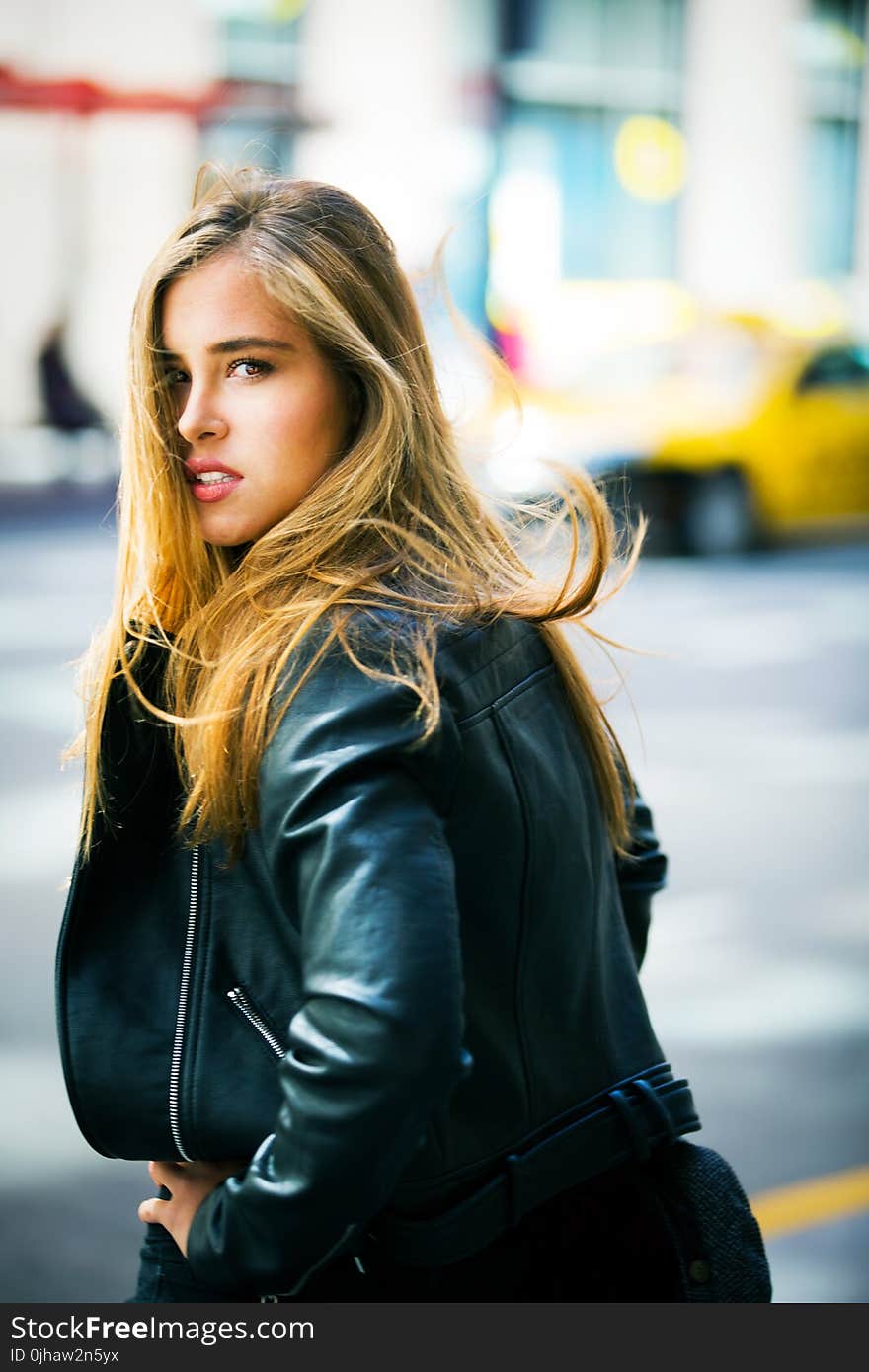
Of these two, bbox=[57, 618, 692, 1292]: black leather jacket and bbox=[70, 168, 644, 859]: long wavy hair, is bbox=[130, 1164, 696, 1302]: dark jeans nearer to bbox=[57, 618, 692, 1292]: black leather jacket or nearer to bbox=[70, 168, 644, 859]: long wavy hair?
bbox=[57, 618, 692, 1292]: black leather jacket

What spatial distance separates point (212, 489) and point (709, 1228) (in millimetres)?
912

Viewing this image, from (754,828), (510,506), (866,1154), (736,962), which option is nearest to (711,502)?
(754,828)

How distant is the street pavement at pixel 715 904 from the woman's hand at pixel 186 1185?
1.92ft

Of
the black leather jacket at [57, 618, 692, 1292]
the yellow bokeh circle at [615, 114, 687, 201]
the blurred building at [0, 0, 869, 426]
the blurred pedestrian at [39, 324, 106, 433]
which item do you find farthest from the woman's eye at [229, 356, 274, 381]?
the yellow bokeh circle at [615, 114, 687, 201]

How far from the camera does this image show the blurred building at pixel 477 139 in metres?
19.1

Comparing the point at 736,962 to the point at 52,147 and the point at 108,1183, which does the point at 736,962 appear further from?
the point at 52,147

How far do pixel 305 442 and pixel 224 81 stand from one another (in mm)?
19537

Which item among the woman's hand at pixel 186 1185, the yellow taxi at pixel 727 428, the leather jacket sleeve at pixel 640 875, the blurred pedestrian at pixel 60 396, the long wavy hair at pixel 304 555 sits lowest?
the woman's hand at pixel 186 1185

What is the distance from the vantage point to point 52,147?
→ 19109 mm

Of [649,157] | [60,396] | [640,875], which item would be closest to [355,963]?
[640,875]

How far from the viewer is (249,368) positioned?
173 centimetres

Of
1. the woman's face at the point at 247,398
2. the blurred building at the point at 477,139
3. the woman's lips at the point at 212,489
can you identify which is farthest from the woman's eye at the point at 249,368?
the blurred building at the point at 477,139

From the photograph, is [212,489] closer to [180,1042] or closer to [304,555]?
[304,555]

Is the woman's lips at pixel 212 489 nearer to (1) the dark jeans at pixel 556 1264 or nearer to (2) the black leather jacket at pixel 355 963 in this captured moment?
(2) the black leather jacket at pixel 355 963
